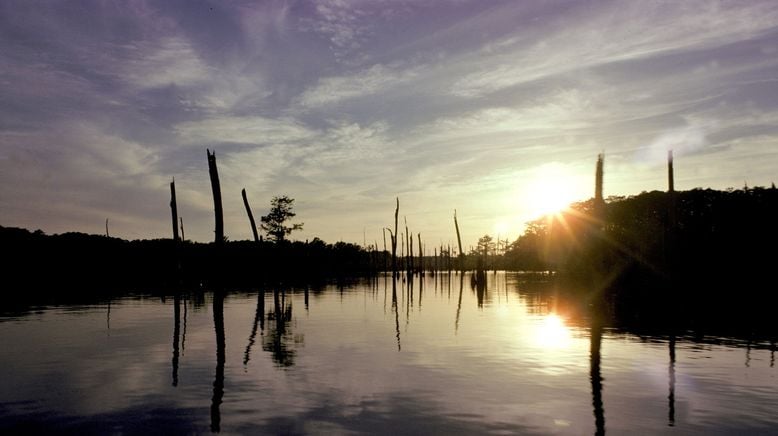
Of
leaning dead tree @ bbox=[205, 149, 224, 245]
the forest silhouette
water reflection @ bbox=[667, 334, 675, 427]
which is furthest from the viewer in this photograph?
the forest silhouette

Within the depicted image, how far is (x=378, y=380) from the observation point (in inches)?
459

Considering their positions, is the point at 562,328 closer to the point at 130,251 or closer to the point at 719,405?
the point at 719,405

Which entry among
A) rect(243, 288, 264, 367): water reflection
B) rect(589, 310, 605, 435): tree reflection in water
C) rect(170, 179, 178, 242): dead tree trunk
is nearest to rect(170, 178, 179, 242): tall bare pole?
rect(170, 179, 178, 242): dead tree trunk

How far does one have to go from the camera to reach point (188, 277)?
70438 mm

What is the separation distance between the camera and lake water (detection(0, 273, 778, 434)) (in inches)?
338

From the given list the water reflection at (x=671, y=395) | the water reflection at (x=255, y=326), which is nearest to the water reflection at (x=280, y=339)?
the water reflection at (x=255, y=326)

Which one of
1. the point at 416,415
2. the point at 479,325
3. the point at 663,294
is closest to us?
the point at 416,415

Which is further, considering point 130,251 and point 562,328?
point 130,251

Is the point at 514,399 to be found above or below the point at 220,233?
below

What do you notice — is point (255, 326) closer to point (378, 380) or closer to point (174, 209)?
point (378, 380)

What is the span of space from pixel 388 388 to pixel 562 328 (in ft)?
38.6

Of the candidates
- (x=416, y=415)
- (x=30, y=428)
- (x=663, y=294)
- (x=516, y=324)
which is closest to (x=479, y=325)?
(x=516, y=324)

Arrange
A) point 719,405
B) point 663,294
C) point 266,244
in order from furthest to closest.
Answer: point 266,244 → point 663,294 → point 719,405

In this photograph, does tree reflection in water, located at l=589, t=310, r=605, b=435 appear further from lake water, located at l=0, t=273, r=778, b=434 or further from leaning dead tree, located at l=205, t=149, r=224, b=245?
leaning dead tree, located at l=205, t=149, r=224, b=245
